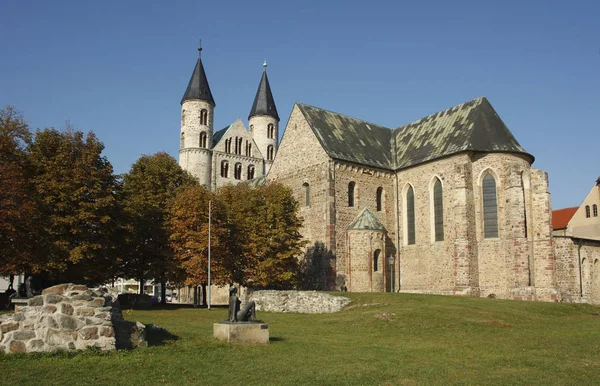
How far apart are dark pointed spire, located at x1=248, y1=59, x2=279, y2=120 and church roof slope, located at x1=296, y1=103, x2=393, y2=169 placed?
139 ft

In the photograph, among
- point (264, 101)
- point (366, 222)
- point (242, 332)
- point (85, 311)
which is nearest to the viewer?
point (85, 311)

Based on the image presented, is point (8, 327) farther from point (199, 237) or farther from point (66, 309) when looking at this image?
point (199, 237)

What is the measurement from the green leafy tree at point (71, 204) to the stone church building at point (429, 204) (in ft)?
54.2

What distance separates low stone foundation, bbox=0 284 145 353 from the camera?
13.2 metres

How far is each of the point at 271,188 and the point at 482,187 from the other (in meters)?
15.4

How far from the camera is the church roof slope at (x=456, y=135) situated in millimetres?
41594

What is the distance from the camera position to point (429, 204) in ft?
143

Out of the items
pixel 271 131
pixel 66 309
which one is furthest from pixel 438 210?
pixel 271 131

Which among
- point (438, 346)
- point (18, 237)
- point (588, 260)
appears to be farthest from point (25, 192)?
point (588, 260)

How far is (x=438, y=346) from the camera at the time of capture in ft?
57.5

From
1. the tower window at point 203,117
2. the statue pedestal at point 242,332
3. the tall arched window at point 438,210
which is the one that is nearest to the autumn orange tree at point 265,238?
the tall arched window at point 438,210

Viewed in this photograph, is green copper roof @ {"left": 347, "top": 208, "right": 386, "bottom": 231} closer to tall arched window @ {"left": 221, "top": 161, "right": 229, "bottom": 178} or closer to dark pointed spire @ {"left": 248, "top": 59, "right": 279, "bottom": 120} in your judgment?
tall arched window @ {"left": 221, "top": 161, "right": 229, "bottom": 178}

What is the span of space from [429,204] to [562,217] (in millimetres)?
31119

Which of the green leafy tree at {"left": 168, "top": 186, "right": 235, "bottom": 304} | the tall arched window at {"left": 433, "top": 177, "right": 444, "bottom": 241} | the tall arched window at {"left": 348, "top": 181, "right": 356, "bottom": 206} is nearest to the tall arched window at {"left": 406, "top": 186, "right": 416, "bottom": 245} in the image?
the tall arched window at {"left": 433, "top": 177, "right": 444, "bottom": 241}
